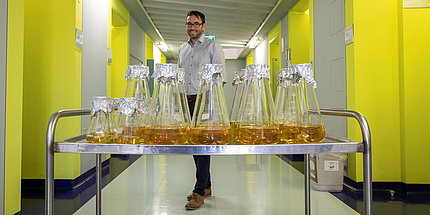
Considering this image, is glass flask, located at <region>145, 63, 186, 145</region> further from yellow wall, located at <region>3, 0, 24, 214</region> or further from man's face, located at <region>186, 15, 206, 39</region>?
yellow wall, located at <region>3, 0, 24, 214</region>

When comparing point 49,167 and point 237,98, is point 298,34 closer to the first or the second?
point 237,98

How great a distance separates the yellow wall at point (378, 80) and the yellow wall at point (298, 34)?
2.18 m

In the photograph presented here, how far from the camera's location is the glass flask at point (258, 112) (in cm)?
76

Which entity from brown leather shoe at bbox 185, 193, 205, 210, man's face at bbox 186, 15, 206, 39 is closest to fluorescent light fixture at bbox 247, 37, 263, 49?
man's face at bbox 186, 15, 206, 39

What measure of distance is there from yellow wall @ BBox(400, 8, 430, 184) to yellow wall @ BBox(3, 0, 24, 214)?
3.68 meters

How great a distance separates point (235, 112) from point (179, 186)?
2228 millimetres

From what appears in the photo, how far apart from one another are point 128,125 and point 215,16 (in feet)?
18.7

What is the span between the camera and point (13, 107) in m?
2.11

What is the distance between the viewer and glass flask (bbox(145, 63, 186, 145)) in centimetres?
75

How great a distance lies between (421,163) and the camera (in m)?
2.82

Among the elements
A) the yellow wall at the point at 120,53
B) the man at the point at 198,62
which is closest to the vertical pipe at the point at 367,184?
the man at the point at 198,62

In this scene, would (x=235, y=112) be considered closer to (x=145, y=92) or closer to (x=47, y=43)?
(x=145, y=92)

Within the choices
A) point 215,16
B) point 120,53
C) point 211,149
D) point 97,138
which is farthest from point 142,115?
point 215,16

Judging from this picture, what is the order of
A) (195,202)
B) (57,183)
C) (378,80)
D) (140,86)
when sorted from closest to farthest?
1. (140,86)
2. (195,202)
3. (378,80)
4. (57,183)
